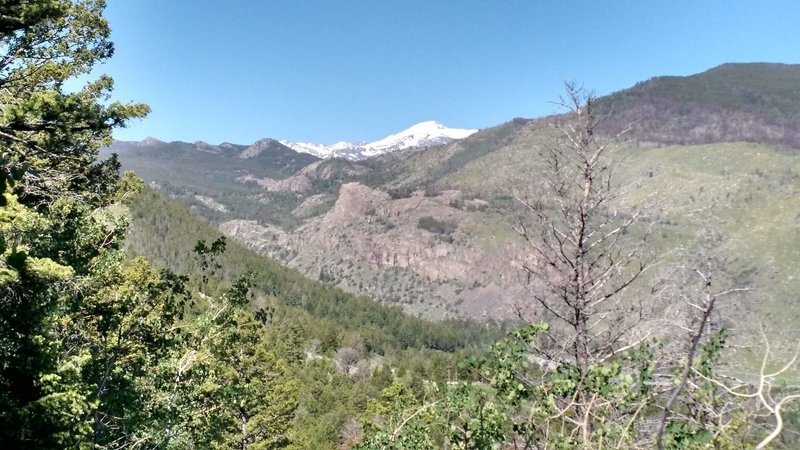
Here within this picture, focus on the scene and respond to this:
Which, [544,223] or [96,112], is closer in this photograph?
[544,223]

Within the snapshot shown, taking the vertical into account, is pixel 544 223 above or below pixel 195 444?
above

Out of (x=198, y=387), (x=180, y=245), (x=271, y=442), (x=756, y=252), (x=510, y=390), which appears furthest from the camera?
(x=756, y=252)

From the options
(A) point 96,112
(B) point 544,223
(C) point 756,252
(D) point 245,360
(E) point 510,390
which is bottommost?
(C) point 756,252

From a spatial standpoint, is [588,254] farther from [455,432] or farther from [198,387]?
[198,387]

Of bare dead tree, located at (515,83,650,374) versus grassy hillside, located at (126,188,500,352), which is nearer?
bare dead tree, located at (515,83,650,374)

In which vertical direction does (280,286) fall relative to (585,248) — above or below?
below

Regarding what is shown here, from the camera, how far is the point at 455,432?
5.99m

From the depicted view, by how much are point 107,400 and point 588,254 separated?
1048 centimetres

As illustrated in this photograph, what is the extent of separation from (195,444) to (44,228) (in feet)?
26.0

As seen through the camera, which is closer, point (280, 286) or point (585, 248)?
point (585, 248)

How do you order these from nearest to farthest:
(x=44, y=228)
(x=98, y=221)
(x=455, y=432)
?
(x=455, y=432)
(x=44, y=228)
(x=98, y=221)

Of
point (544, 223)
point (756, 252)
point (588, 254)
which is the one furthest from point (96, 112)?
point (756, 252)

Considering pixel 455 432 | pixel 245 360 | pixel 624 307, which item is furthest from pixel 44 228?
pixel 245 360

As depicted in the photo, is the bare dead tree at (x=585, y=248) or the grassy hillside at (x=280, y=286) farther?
the grassy hillside at (x=280, y=286)
